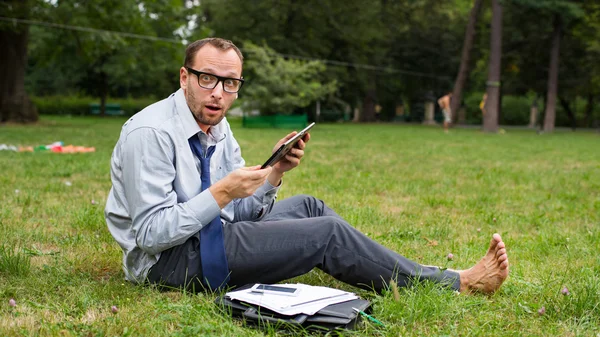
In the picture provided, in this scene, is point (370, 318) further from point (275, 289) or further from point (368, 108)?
point (368, 108)

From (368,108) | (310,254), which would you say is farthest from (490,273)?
(368,108)

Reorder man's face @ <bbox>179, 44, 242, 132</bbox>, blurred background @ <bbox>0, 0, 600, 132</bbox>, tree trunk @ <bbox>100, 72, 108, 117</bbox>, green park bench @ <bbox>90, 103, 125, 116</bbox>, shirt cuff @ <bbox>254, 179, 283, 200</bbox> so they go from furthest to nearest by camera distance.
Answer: green park bench @ <bbox>90, 103, 125, 116</bbox> < tree trunk @ <bbox>100, 72, 108, 117</bbox> < blurred background @ <bbox>0, 0, 600, 132</bbox> < shirt cuff @ <bbox>254, 179, 283, 200</bbox> < man's face @ <bbox>179, 44, 242, 132</bbox>

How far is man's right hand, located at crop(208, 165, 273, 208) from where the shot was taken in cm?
302

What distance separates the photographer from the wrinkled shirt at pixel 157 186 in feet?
9.92

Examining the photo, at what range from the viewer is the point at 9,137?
1555cm

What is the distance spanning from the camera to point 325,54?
127 ft

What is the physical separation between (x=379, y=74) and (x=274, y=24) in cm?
980

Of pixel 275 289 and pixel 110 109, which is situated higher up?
pixel 275 289

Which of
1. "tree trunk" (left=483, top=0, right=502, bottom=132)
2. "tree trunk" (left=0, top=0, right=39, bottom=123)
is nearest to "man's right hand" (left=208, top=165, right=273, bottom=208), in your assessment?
"tree trunk" (left=0, top=0, right=39, bottom=123)

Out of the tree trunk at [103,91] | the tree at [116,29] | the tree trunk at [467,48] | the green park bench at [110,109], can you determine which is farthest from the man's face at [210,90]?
the green park bench at [110,109]

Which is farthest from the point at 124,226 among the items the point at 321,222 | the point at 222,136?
the point at 321,222

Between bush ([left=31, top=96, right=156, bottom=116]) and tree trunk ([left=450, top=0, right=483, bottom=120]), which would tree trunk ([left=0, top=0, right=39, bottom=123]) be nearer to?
tree trunk ([left=450, top=0, right=483, bottom=120])

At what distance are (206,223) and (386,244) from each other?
2144 mm

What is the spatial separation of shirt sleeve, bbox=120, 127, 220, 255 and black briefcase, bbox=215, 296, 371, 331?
450 mm
